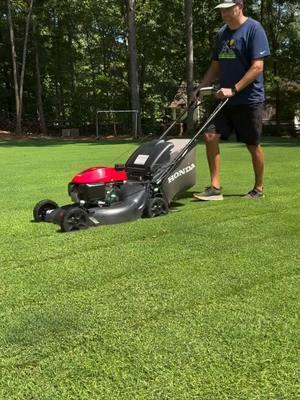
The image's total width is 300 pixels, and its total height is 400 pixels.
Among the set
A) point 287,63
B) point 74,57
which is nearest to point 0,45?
point 74,57

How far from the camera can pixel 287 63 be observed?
1046 inches

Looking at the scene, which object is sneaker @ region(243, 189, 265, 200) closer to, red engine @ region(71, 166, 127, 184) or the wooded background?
red engine @ region(71, 166, 127, 184)

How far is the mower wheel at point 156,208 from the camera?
4715 mm

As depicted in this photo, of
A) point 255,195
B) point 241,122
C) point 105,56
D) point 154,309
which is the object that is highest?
point 105,56

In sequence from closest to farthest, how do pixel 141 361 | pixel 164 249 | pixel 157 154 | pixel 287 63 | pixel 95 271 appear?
pixel 141 361, pixel 95 271, pixel 164 249, pixel 157 154, pixel 287 63

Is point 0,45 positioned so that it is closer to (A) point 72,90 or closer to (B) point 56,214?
(A) point 72,90

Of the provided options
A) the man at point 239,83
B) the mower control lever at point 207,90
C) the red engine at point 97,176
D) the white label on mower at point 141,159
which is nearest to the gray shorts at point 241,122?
the man at point 239,83

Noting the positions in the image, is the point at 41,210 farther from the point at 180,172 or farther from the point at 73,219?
the point at 180,172

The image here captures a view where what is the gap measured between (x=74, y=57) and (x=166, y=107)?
6.84 metres

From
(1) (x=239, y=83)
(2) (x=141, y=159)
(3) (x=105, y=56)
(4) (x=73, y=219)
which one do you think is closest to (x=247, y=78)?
(1) (x=239, y=83)

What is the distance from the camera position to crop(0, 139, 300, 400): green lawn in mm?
2035

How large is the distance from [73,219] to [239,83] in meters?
2.21

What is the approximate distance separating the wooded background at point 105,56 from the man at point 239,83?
71.5ft

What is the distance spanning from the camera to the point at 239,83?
5371mm
